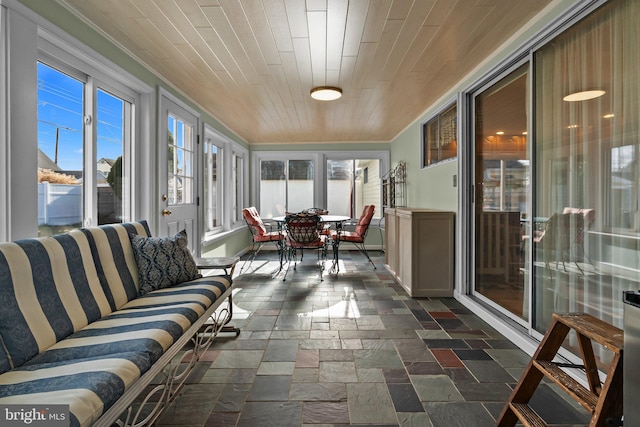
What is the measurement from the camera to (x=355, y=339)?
7.85 ft

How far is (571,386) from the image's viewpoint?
3.91 feet

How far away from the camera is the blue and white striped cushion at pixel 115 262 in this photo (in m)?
1.82

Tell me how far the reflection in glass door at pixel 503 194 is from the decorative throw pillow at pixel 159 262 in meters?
2.49

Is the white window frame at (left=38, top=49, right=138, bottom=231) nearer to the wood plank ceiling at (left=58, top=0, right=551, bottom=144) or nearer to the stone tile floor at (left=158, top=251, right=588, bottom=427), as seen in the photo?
the wood plank ceiling at (left=58, top=0, right=551, bottom=144)

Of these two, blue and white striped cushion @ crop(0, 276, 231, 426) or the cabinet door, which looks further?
the cabinet door

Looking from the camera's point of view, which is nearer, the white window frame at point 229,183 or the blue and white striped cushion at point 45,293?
the blue and white striped cushion at point 45,293

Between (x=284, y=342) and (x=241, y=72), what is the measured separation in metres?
2.35

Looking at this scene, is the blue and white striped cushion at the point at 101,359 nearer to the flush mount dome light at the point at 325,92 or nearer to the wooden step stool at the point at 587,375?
the wooden step stool at the point at 587,375

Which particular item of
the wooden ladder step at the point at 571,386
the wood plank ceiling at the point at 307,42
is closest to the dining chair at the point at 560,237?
the wooden ladder step at the point at 571,386

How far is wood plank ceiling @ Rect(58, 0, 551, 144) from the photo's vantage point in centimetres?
191

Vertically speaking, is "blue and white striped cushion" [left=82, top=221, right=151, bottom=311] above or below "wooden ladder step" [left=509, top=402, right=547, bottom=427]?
above

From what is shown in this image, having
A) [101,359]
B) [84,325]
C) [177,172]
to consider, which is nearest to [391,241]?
[177,172]

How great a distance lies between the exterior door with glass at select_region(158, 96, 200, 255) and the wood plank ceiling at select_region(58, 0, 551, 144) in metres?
0.31

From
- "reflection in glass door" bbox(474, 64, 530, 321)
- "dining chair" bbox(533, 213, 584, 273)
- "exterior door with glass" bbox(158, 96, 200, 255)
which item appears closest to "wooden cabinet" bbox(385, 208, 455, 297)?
"reflection in glass door" bbox(474, 64, 530, 321)
